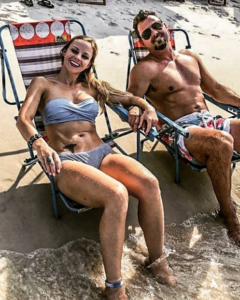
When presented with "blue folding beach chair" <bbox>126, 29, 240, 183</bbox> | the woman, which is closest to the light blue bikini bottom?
the woman

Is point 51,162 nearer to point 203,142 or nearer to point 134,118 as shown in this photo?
point 134,118

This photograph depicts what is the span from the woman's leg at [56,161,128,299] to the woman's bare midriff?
0.28 meters

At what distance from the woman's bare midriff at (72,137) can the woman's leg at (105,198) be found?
28cm

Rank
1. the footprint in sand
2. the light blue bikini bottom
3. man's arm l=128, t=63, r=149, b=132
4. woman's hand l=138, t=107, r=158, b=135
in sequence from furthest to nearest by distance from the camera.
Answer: the footprint in sand
man's arm l=128, t=63, r=149, b=132
woman's hand l=138, t=107, r=158, b=135
the light blue bikini bottom

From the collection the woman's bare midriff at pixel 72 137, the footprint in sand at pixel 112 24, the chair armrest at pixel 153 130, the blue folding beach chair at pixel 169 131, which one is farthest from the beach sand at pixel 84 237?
the footprint in sand at pixel 112 24

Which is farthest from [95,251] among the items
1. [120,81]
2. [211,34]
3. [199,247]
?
[211,34]

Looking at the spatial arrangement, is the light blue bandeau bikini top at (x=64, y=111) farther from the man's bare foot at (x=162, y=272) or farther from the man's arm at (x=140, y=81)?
the man's bare foot at (x=162, y=272)

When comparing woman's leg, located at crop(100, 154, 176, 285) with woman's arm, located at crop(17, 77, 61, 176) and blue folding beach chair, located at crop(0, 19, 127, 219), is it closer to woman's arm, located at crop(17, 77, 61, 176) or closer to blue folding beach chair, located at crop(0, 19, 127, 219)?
woman's arm, located at crop(17, 77, 61, 176)

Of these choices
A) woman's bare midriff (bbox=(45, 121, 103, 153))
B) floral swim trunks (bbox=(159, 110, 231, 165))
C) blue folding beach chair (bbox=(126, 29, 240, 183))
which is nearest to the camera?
woman's bare midriff (bbox=(45, 121, 103, 153))

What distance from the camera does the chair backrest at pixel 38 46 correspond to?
358 centimetres

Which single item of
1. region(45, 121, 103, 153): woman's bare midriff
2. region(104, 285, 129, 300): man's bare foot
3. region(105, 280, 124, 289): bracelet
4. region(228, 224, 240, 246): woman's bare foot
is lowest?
region(228, 224, 240, 246): woman's bare foot

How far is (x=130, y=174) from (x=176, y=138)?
2.47 ft

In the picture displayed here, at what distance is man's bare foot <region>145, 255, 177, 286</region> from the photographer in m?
2.50

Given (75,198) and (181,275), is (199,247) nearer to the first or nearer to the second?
(181,275)
